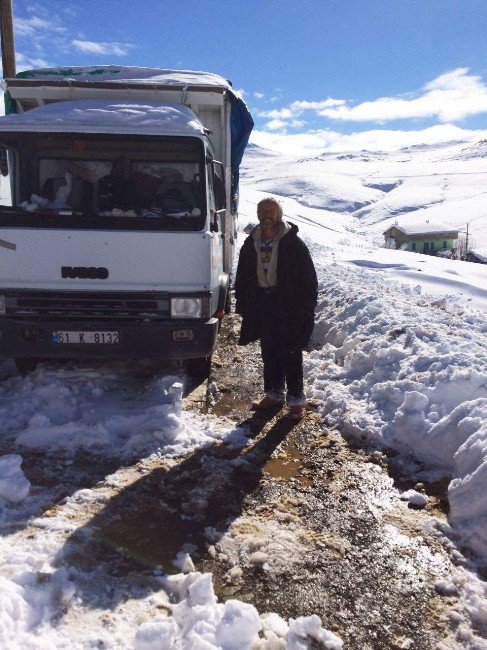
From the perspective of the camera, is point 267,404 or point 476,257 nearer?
point 267,404

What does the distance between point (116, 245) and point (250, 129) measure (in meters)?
3.78

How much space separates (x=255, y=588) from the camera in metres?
2.73

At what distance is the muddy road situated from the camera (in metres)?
2.65

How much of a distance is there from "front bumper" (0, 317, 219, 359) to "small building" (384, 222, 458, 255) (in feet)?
291

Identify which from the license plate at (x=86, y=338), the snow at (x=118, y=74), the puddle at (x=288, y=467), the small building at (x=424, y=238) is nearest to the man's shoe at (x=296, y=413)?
the puddle at (x=288, y=467)

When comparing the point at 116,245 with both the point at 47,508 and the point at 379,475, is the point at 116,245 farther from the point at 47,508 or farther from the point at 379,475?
the point at 379,475

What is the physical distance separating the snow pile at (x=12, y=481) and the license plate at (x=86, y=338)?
1.23 m

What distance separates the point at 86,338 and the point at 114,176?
154 centimetres

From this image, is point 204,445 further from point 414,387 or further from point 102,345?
point 414,387

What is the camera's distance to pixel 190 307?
4621 mm

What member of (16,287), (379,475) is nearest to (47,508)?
(16,287)

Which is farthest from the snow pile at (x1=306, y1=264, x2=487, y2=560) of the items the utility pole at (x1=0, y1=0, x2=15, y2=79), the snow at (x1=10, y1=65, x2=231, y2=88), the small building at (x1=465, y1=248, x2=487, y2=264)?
the small building at (x1=465, y1=248, x2=487, y2=264)

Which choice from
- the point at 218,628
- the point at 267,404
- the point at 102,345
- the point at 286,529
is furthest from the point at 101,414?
the point at 218,628

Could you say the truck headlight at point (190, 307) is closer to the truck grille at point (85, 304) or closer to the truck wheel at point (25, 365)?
the truck grille at point (85, 304)
